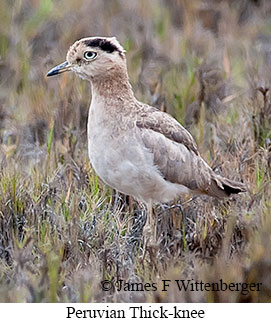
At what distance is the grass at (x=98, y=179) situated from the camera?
480 cm

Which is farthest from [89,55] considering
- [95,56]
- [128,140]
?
[128,140]

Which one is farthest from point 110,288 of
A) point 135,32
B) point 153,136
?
point 135,32

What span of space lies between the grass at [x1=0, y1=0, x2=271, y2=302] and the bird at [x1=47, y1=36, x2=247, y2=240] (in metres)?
0.28

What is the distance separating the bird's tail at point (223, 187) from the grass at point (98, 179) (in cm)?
10

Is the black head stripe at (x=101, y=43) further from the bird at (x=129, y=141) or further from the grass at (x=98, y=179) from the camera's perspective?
the grass at (x=98, y=179)

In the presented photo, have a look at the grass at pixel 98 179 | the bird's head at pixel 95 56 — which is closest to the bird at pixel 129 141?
the bird's head at pixel 95 56

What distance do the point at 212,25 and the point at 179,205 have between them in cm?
485

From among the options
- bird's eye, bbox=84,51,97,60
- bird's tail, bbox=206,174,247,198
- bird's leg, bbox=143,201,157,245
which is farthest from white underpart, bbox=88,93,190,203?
bird's tail, bbox=206,174,247,198

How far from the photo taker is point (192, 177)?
5.66 m

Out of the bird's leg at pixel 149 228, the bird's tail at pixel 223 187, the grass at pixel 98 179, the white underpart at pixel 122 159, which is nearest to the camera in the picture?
the grass at pixel 98 179

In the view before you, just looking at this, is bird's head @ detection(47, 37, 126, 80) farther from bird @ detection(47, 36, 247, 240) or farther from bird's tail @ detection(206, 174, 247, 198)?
bird's tail @ detection(206, 174, 247, 198)

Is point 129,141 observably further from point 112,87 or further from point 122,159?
point 112,87

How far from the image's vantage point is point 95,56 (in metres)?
5.49
